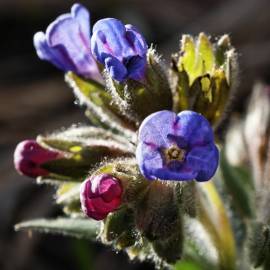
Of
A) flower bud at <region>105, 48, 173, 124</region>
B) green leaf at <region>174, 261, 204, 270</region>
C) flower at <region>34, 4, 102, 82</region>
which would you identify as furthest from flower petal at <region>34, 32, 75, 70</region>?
green leaf at <region>174, 261, 204, 270</region>

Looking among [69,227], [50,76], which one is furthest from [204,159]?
[50,76]

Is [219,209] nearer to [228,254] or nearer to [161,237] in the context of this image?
[228,254]

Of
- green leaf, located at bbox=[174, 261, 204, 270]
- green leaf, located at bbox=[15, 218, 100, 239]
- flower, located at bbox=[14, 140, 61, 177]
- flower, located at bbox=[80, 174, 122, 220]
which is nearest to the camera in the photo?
flower, located at bbox=[80, 174, 122, 220]

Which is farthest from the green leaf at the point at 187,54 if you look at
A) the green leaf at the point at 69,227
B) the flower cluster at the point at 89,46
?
the green leaf at the point at 69,227

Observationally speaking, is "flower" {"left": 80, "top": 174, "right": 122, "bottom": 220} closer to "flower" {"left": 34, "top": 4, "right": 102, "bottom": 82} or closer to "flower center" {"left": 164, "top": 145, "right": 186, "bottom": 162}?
"flower center" {"left": 164, "top": 145, "right": 186, "bottom": 162}

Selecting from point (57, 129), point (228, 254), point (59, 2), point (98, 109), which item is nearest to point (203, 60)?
point (98, 109)

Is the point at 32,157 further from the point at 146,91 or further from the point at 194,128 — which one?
the point at 194,128
